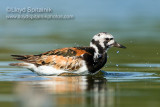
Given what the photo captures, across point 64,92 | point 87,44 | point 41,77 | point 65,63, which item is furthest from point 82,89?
point 87,44

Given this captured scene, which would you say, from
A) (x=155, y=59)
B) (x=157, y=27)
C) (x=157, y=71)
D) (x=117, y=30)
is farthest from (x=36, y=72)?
(x=157, y=27)

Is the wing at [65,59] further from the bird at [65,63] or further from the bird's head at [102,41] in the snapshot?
the bird's head at [102,41]

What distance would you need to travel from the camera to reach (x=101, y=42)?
15688mm

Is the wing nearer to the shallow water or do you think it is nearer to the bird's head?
the shallow water

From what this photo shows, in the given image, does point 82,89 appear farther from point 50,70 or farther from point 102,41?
point 102,41

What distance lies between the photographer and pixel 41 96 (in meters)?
11.5

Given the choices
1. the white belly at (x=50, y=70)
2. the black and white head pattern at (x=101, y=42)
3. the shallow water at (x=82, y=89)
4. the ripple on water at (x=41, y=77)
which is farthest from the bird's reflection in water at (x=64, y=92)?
the black and white head pattern at (x=101, y=42)

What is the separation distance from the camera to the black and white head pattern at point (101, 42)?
15656 mm

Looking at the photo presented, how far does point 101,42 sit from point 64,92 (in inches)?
156

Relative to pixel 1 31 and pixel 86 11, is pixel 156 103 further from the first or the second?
pixel 86 11

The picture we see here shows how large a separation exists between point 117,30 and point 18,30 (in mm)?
4869

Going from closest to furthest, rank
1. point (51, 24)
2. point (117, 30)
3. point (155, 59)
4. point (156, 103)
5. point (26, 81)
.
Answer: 1. point (156, 103)
2. point (26, 81)
3. point (155, 59)
4. point (117, 30)
5. point (51, 24)

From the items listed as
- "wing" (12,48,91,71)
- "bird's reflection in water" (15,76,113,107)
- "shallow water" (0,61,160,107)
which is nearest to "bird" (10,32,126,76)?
"wing" (12,48,91,71)

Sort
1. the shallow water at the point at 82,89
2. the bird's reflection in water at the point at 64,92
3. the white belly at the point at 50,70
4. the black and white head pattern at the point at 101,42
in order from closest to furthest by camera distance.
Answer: the bird's reflection in water at the point at 64,92, the shallow water at the point at 82,89, the white belly at the point at 50,70, the black and white head pattern at the point at 101,42
